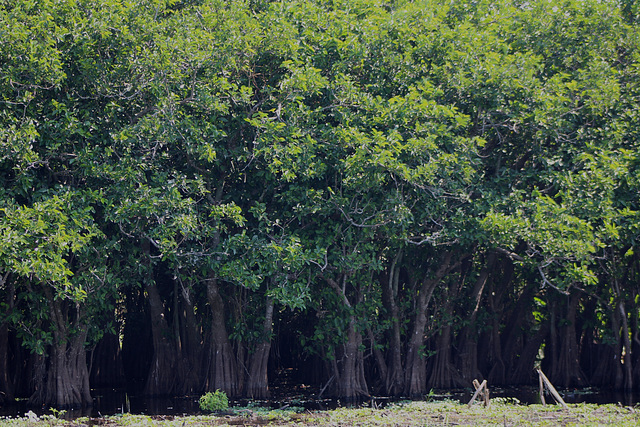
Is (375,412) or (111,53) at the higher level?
(111,53)

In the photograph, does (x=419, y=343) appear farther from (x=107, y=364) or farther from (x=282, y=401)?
(x=107, y=364)

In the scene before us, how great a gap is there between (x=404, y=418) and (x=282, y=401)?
463 centimetres

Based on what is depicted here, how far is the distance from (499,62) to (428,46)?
5.24ft

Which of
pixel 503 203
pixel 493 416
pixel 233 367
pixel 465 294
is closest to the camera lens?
pixel 493 416

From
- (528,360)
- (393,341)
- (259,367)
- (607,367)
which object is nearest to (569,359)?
(607,367)

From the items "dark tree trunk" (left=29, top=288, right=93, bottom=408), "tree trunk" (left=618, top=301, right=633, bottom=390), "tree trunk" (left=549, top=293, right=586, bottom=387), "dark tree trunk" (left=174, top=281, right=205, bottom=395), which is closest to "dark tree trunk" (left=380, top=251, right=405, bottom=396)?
"tree trunk" (left=549, top=293, right=586, bottom=387)

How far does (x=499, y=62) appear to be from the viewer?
50.0 ft

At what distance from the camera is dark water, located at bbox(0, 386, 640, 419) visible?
1416 cm

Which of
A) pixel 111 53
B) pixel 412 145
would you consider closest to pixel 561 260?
pixel 412 145

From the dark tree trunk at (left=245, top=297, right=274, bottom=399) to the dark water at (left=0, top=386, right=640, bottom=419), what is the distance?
41 cm

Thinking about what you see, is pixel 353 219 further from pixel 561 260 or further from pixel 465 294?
pixel 465 294

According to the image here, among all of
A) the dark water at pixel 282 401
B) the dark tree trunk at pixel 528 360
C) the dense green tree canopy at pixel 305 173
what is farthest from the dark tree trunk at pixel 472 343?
the dark tree trunk at pixel 528 360

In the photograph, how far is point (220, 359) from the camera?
641 inches

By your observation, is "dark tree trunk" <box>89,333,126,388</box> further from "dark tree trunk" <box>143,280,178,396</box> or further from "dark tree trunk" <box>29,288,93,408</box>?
"dark tree trunk" <box>29,288,93,408</box>
